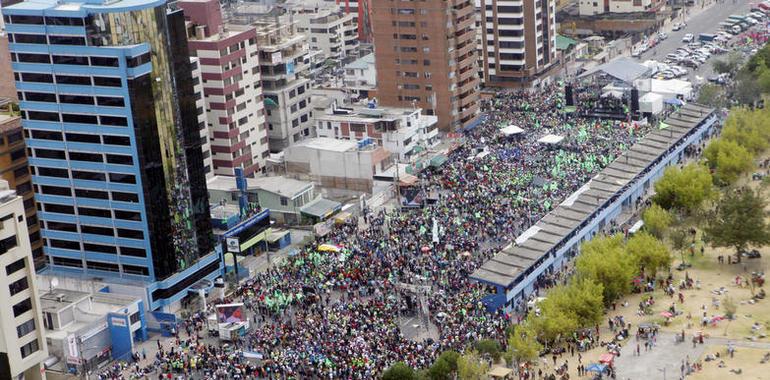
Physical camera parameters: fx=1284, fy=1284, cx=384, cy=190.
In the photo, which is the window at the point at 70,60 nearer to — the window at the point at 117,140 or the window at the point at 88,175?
the window at the point at 117,140

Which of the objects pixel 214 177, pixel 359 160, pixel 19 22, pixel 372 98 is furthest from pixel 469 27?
pixel 19 22

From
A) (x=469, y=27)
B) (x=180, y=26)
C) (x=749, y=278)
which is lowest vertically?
(x=749, y=278)

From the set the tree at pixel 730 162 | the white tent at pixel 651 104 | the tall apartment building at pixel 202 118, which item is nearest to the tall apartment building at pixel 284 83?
the tall apartment building at pixel 202 118

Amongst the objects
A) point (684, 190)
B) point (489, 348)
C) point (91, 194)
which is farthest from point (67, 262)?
point (684, 190)

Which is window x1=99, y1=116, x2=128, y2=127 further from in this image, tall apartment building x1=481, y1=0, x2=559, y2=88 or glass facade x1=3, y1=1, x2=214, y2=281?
tall apartment building x1=481, y1=0, x2=559, y2=88

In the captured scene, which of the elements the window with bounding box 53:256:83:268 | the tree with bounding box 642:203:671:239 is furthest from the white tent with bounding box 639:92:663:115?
the window with bounding box 53:256:83:268

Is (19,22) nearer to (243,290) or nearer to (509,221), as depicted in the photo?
(243,290)
